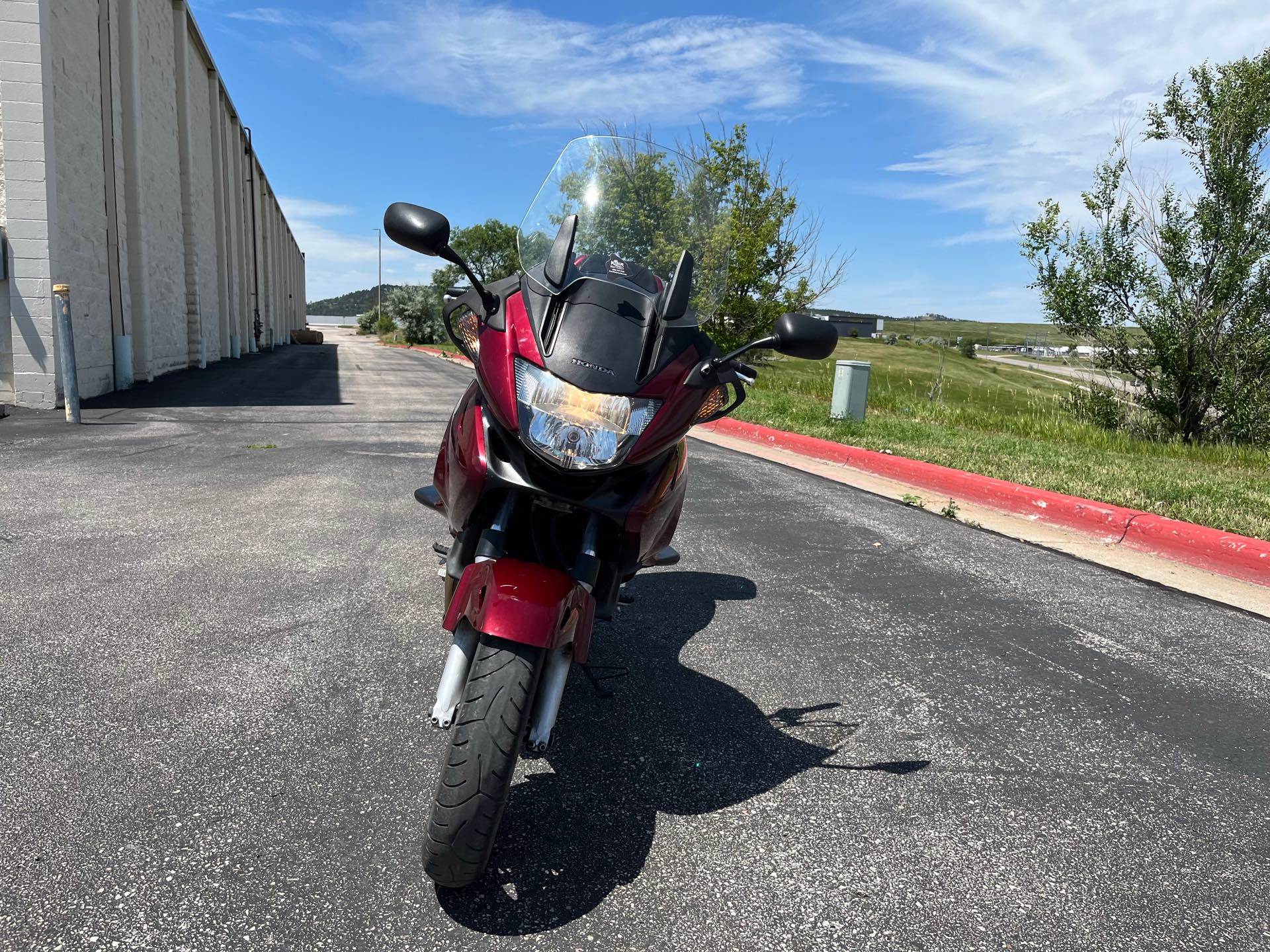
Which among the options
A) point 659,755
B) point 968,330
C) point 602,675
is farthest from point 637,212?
point 968,330

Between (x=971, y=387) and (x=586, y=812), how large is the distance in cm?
3186

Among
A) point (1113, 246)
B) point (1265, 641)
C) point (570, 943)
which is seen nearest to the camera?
point (570, 943)

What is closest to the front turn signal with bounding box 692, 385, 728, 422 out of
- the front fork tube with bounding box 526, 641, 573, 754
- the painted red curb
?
the front fork tube with bounding box 526, 641, 573, 754

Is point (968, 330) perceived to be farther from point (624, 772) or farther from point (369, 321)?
point (624, 772)

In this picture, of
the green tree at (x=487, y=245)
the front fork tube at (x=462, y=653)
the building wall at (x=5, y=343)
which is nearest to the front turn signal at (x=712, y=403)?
the front fork tube at (x=462, y=653)

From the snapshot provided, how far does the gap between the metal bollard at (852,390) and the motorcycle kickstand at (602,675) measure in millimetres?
8326

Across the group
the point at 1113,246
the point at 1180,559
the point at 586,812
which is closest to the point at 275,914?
the point at 586,812

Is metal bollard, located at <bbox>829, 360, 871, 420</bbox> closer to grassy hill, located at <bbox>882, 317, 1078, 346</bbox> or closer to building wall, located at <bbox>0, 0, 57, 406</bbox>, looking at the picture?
building wall, located at <bbox>0, 0, 57, 406</bbox>

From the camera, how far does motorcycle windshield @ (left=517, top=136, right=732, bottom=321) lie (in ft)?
10.3

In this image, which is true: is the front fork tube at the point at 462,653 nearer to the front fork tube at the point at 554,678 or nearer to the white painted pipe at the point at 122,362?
the front fork tube at the point at 554,678

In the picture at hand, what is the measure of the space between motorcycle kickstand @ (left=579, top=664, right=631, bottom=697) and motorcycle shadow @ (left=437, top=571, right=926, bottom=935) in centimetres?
3

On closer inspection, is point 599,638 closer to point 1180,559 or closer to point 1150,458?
point 1180,559

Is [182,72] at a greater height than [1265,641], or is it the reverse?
[182,72]

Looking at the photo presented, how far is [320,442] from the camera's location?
8.54 meters
